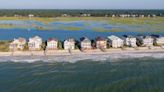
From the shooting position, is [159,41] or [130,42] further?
[159,41]

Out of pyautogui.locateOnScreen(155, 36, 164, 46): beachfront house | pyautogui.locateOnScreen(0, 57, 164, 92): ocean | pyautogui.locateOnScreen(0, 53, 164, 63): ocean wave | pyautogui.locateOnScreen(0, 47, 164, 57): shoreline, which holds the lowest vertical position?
pyautogui.locateOnScreen(0, 57, 164, 92): ocean

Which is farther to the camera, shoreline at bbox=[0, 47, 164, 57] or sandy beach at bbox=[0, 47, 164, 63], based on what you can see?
shoreline at bbox=[0, 47, 164, 57]

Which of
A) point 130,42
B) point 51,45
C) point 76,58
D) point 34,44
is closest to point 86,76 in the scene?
point 76,58

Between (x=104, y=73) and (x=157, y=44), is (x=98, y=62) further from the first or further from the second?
(x=157, y=44)

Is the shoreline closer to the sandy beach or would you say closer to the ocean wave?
the sandy beach

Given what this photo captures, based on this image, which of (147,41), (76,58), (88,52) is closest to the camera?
(76,58)

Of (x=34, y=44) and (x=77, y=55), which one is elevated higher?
(x=34, y=44)

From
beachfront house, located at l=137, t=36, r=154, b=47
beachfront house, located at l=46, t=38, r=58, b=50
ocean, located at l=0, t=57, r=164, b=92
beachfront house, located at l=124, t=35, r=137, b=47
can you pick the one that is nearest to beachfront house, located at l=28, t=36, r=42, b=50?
beachfront house, located at l=46, t=38, r=58, b=50

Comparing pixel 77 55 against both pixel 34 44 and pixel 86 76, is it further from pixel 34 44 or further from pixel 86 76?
pixel 86 76

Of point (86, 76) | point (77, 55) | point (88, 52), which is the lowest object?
point (86, 76)

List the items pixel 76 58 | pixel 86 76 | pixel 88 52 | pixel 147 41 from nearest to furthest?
1. pixel 86 76
2. pixel 76 58
3. pixel 88 52
4. pixel 147 41
